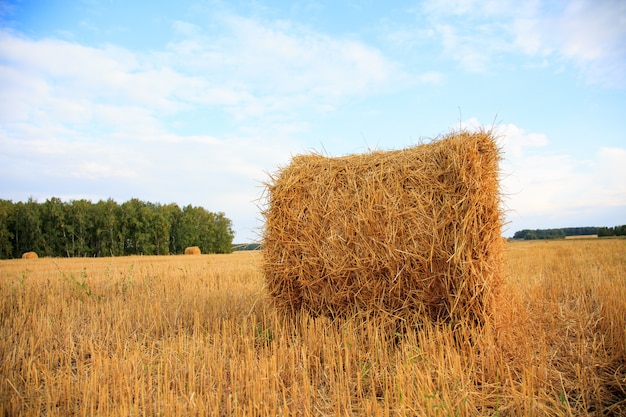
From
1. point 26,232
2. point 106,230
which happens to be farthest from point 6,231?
point 106,230

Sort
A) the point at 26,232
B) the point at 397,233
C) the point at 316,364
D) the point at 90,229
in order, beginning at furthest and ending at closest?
1. the point at 90,229
2. the point at 26,232
3. the point at 397,233
4. the point at 316,364

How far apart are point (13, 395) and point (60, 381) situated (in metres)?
0.36

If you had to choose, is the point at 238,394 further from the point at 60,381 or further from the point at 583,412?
the point at 583,412

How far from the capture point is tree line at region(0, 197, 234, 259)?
135ft

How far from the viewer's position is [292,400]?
300cm

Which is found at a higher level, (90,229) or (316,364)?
(90,229)

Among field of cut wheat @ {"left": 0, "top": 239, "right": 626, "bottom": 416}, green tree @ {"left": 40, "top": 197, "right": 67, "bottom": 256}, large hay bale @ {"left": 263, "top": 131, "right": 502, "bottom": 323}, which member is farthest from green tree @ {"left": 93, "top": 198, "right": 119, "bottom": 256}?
large hay bale @ {"left": 263, "top": 131, "right": 502, "bottom": 323}

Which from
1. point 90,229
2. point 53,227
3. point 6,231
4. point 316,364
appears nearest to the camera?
point 316,364

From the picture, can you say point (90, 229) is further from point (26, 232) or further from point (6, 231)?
point (6, 231)

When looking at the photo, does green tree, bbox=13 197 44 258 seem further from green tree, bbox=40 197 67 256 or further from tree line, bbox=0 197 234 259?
green tree, bbox=40 197 67 256

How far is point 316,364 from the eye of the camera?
12.3ft

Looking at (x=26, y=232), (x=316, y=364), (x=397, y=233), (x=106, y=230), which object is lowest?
(x=316, y=364)

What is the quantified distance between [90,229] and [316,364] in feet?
158

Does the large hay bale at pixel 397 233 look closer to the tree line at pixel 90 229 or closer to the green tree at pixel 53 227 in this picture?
the tree line at pixel 90 229
